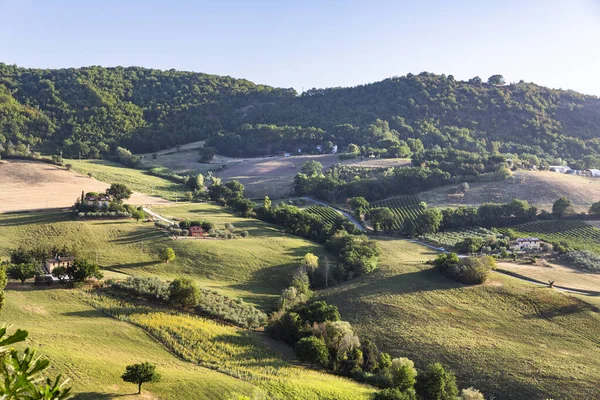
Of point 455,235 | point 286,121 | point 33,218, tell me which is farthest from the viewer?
point 286,121

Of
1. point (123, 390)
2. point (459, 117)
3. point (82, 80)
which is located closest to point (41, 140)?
point (82, 80)

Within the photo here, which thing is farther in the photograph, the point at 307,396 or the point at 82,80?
the point at 82,80

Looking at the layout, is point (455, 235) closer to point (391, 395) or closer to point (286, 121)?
point (391, 395)

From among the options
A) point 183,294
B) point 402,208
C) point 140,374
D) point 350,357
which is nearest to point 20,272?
point 183,294

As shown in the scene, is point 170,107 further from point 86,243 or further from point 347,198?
point 86,243

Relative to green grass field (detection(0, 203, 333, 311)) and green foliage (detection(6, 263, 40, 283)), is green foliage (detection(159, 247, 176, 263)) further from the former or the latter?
green foliage (detection(6, 263, 40, 283))

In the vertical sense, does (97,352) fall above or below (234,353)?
above

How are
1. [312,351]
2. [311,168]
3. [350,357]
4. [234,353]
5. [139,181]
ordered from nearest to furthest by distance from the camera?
1. [234,353]
2. [312,351]
3. [350,357]
4. [139,181]
5. [311,168]

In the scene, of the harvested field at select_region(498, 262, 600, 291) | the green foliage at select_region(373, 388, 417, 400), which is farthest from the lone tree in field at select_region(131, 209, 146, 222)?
the harvested field at select_region(498, 262, 600, 291)
